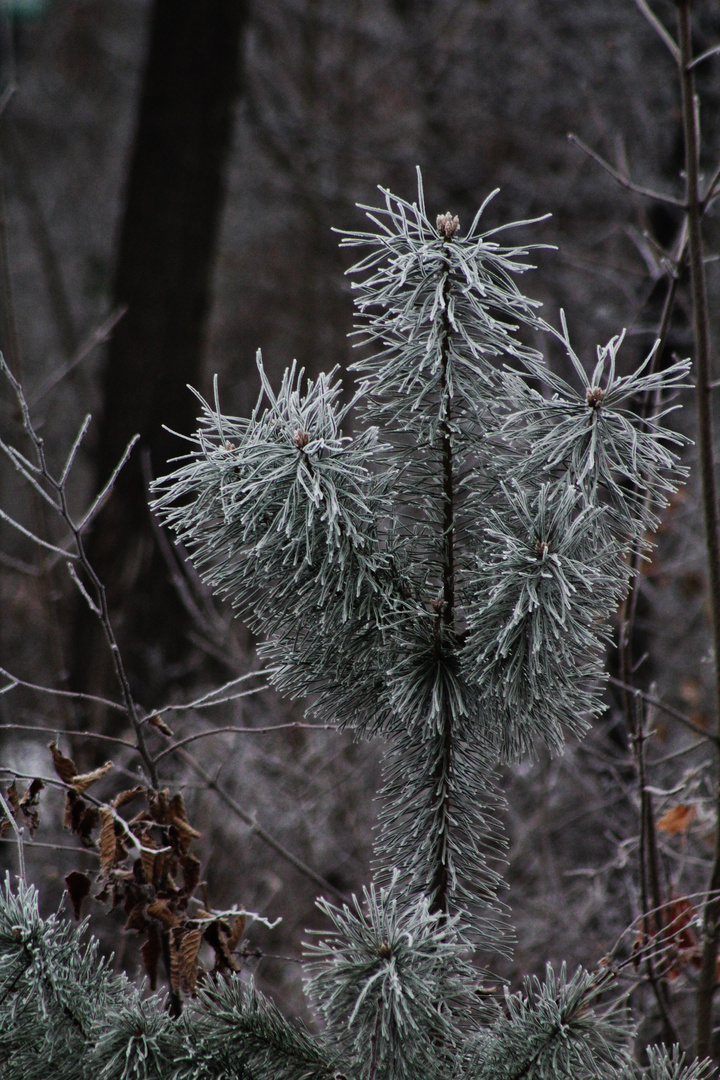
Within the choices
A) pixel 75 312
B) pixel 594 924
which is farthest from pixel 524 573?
pixel 75 312

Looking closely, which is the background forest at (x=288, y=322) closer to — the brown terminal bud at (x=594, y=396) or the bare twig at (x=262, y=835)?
the bare twig at (x=262, y=835)

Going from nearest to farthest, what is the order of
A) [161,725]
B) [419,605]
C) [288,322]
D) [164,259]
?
[419,605] < [161,725] < [164,259] < [288,322]

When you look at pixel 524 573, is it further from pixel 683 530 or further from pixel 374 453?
pixel 683 530

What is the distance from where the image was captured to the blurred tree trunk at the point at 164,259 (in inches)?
213

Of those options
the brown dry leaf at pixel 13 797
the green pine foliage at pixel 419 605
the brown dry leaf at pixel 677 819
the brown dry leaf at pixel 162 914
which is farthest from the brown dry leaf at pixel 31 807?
the brown dry leaf at pixel 677 819

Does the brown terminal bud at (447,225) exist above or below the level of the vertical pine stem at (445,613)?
above

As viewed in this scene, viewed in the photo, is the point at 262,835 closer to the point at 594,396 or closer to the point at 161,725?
the point at 161,725

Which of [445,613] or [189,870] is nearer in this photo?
[445,613]

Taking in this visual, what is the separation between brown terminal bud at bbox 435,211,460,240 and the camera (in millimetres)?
1279

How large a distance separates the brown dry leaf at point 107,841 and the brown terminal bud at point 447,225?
0.99m

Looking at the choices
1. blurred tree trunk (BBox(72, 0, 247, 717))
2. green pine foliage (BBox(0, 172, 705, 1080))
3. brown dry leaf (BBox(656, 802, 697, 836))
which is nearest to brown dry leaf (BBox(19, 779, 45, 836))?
green pine foliage (BBox(0, 172, 705, 1080))

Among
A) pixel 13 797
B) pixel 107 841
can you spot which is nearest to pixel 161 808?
pixel 107 841

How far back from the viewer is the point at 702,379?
1.64 meters

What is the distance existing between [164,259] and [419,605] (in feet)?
16.5
